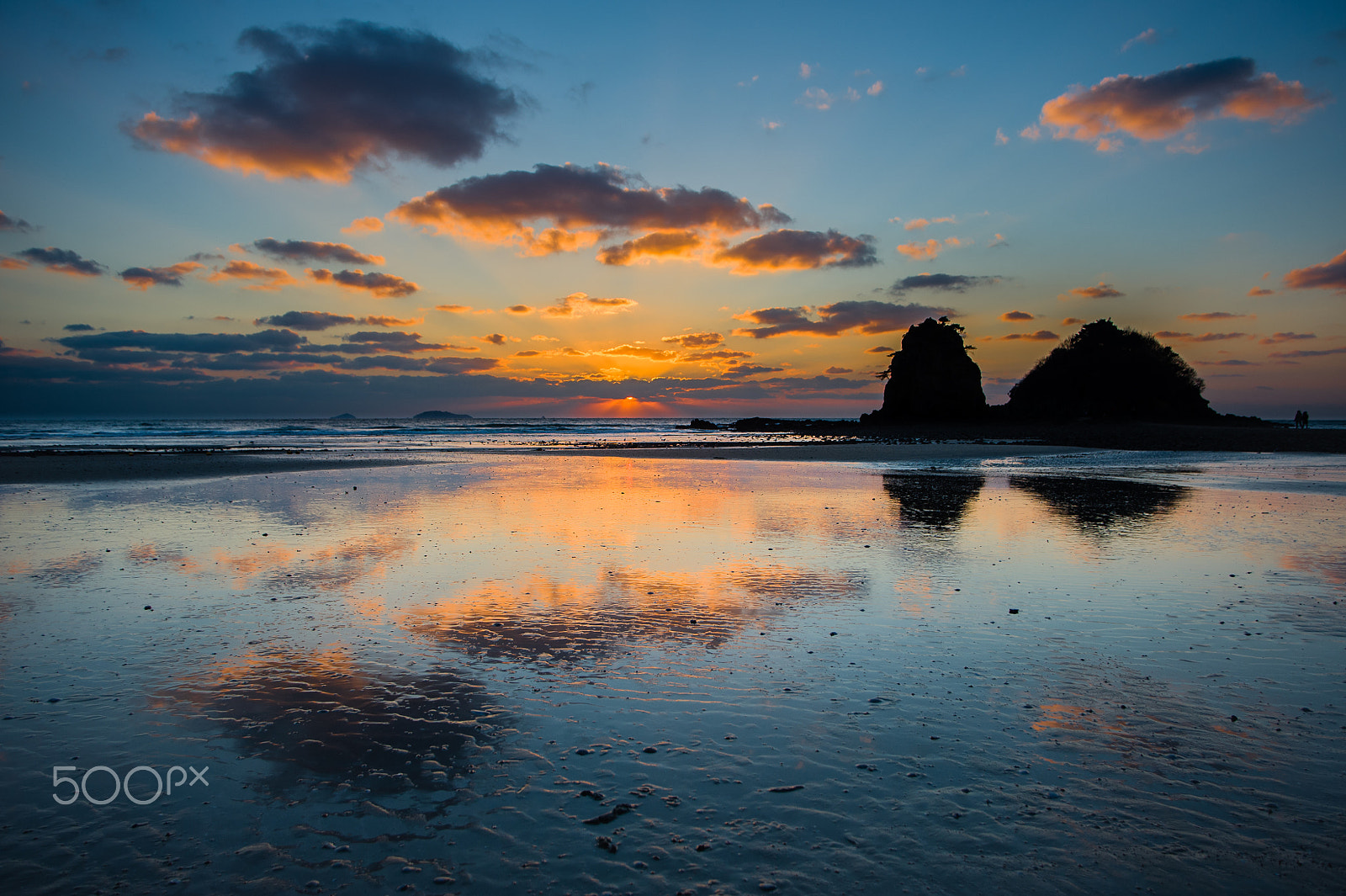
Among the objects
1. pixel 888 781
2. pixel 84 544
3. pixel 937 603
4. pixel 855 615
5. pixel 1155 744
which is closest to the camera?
pixel 888 781

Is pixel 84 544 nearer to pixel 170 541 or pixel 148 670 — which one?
pixel 170 541

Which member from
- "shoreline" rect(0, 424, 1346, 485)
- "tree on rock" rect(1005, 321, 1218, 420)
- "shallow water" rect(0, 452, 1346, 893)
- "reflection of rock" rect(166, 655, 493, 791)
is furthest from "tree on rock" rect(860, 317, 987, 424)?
"reflection of rock" rect(166, 655, 493, 791)

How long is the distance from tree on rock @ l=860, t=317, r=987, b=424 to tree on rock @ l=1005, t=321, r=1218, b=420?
7726 millimetres

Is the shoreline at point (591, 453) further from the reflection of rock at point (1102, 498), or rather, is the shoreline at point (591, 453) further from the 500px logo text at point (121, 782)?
the 500px logo text at point (121, 782)

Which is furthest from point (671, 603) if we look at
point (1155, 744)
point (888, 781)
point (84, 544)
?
point (84, 544)

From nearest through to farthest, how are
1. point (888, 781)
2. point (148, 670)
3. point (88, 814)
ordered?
point (88, 814) → point (888, 781) → point (148, 670)

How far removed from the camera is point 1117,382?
298 ft

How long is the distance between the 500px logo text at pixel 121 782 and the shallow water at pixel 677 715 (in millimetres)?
47

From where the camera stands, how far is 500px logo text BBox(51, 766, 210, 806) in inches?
167

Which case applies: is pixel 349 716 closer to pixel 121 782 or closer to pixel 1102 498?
pixel 121 782

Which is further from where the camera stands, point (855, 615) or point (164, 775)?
point (855, 615)

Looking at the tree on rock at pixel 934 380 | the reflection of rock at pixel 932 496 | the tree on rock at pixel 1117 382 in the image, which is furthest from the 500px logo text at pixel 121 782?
the tree on rock at pixel 934 380

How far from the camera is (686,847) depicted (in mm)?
3686

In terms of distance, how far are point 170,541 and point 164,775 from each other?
9.94m
